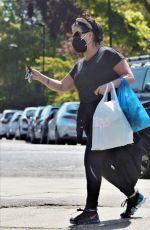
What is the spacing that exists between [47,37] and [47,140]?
133ft

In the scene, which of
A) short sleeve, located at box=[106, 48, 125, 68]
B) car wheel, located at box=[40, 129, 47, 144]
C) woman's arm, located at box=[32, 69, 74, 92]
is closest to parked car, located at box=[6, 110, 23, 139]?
car wheel, located at box=[40, 129, 47, 144]

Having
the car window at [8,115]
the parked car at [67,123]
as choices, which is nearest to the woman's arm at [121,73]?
A: the parked car at [67,123]

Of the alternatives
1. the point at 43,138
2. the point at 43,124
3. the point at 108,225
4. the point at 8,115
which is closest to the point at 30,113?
the point at 43,138

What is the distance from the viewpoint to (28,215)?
28.6 feet

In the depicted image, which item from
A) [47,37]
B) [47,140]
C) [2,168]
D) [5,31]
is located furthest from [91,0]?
[5,31]

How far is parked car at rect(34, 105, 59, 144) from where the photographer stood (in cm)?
3288

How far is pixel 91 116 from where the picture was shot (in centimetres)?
791

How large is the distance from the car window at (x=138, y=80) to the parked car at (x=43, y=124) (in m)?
17.3

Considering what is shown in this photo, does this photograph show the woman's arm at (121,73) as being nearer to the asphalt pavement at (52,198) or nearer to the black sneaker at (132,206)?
the black sneaker at (132,206)

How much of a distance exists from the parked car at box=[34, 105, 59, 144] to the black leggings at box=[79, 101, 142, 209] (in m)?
24.7

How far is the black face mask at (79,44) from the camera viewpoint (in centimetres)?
808

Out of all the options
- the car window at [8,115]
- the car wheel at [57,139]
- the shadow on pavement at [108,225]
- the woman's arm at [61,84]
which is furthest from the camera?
the car window at [8,115]

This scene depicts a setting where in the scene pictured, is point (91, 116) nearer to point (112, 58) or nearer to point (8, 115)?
point (112, 58)

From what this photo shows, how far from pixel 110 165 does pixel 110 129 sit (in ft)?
1.47
